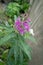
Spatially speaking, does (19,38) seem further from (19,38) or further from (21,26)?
(21,26)

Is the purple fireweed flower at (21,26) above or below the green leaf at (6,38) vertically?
above

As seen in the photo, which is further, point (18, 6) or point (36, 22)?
point (18, 6)

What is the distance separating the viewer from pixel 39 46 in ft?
9.49

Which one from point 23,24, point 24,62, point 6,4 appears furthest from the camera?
point 6,4

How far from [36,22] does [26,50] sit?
28.3 inches

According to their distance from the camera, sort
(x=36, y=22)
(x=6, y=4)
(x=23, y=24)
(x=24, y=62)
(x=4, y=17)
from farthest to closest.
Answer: (x=6, y=4) → (x=4, y=17) → (x=36, y=22) → (x=24, y=62) → (x=23, y=24)

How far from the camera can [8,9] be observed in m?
4.84

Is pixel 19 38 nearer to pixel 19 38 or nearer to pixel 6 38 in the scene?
pixel 19 38

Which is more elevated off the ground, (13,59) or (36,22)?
(36,22)

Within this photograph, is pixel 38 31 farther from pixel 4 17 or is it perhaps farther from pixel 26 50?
pixel 4 17

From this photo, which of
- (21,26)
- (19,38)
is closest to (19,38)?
(19,38)

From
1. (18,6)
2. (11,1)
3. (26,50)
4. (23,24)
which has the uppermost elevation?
(11,1)

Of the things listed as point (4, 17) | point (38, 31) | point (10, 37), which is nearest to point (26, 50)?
point (10, 37)

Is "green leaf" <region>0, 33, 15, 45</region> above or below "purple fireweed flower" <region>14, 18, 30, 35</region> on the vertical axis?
below
